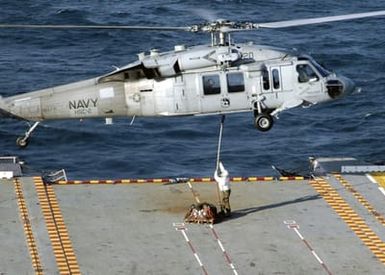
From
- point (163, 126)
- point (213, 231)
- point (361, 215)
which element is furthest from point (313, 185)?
point (163, 126)

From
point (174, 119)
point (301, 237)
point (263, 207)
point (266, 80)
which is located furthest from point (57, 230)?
point (174, 119)

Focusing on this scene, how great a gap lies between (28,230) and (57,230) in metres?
0.94

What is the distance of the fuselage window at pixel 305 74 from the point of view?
40.1 metres

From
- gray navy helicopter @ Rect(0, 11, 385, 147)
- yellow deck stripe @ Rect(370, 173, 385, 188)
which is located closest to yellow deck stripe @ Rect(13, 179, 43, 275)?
gray navy helicopter @ Rect(0, 11, 385, 147)

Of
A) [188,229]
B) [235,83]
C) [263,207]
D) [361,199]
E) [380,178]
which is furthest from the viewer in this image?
[380,178]

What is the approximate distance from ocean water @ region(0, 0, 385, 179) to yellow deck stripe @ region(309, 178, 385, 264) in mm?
8383

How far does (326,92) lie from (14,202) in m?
11.4

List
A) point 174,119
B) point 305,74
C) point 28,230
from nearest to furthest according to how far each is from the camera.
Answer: point 28,230
point 305,74
point 174,119

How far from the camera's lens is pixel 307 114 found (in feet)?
227

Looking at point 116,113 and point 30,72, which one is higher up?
point 116,113

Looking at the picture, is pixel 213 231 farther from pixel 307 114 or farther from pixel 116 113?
pixel 307 114

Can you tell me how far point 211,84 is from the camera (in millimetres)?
39562

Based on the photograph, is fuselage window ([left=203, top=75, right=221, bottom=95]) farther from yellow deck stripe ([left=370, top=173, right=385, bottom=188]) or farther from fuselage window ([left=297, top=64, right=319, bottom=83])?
yellow deck stripe ([left=370, top=173, right=385, bottom=188])

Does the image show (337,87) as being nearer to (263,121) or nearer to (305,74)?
(305,74)
